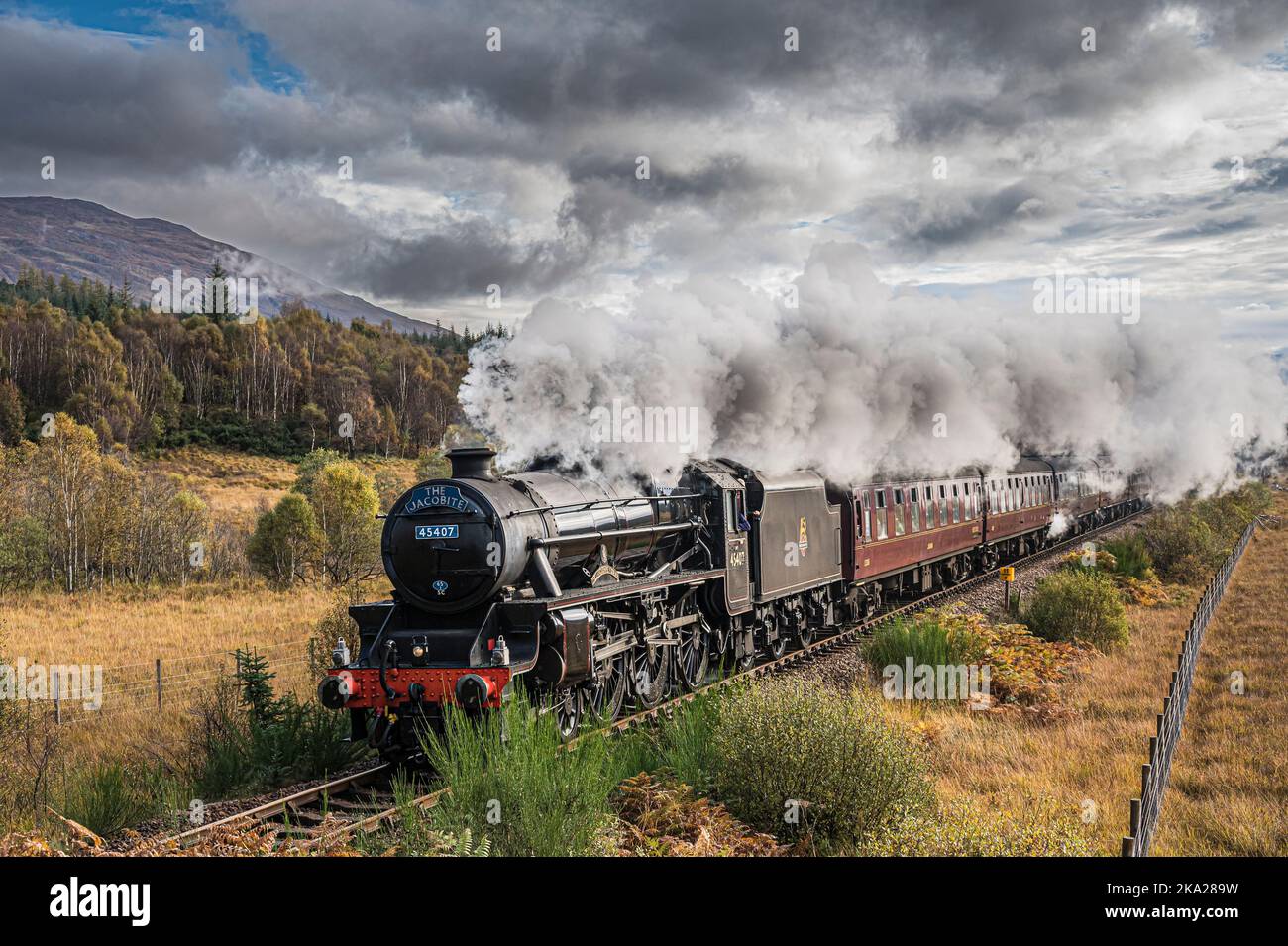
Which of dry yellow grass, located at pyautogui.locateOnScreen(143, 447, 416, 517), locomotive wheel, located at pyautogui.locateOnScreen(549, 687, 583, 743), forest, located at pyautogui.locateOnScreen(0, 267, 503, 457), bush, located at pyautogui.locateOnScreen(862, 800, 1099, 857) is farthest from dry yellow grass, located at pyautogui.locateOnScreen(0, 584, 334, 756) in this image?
forest, located at pyautogui.locateOnScreen(0, 267, 503, 457)

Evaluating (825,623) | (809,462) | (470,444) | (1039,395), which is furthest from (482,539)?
(1039,395)

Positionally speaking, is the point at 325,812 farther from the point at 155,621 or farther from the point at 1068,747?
the point at 155,621

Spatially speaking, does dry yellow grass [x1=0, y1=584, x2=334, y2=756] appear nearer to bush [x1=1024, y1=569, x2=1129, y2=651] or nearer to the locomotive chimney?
the locomotive chimney

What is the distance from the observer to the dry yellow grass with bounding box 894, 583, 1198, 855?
8133 millimetres

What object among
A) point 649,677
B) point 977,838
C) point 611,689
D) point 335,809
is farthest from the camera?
point 649,677

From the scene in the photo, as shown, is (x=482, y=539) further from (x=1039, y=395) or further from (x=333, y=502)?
(x=333, y=502)

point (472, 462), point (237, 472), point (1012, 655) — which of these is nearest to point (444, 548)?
point (472, 462)

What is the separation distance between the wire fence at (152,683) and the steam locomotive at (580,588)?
12.7 feet

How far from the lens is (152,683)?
55.3ft

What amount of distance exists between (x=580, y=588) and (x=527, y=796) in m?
4.25

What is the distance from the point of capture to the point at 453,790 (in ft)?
21.7

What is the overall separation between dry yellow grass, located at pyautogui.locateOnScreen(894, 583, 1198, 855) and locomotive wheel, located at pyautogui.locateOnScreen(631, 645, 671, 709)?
2.93 metres

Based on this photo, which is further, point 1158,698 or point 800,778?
point 1158,698
